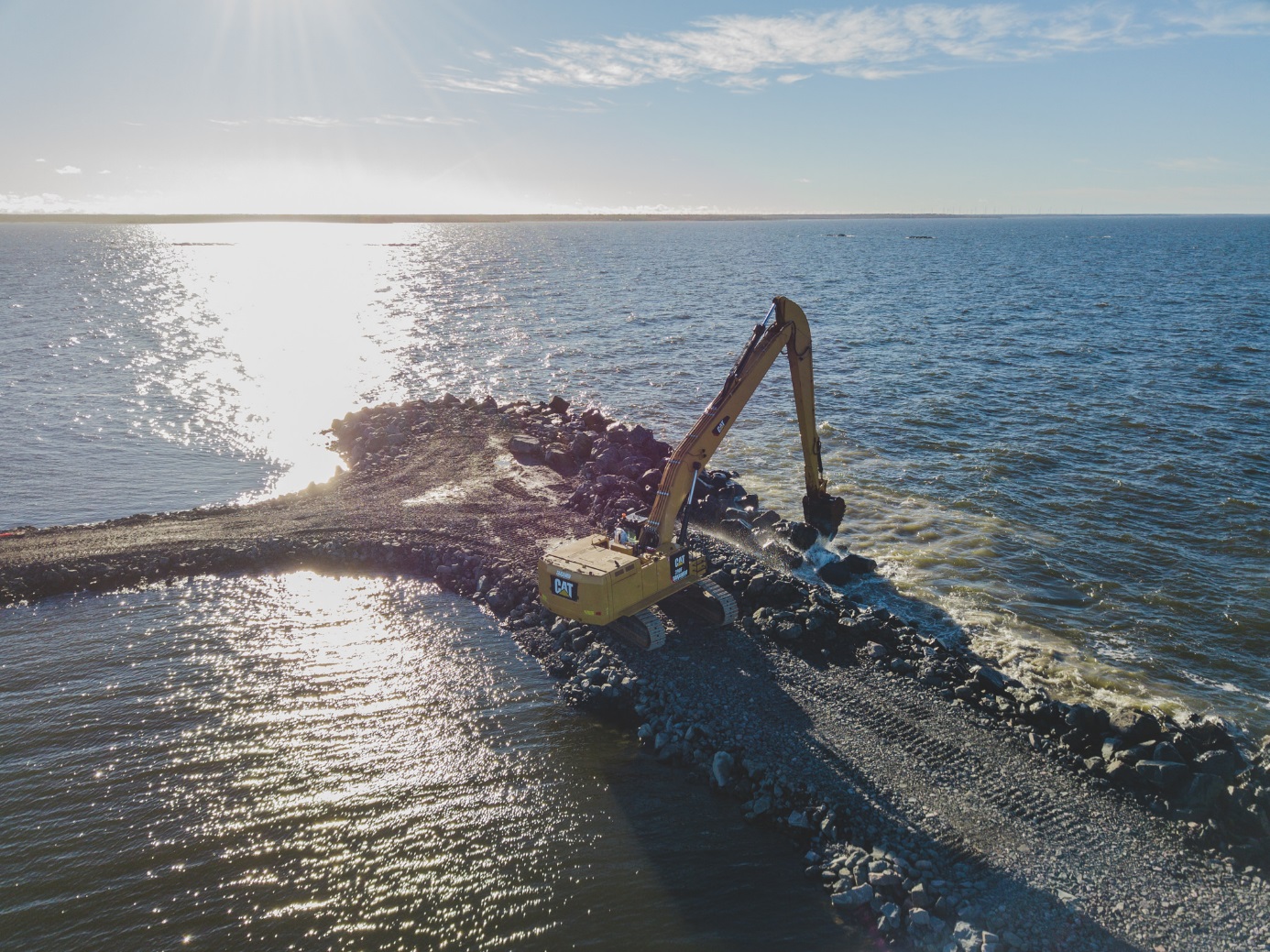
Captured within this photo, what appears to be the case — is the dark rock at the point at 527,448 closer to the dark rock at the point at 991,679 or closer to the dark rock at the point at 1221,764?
the dark rock at the point at 991,679

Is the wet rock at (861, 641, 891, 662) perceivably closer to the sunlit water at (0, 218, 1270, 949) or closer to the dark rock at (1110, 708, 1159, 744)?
the sunlit water at (0, 218, 1270, 949)

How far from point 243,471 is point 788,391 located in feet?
90.3

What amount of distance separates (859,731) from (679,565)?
5265 mm

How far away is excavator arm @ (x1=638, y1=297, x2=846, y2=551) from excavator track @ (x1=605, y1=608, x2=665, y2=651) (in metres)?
1.54

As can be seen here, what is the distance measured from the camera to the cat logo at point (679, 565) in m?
17.2

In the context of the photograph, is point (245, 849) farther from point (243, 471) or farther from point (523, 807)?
point (243, 471)

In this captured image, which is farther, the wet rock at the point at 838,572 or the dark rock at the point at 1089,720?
the wet rock at the point at 838,572

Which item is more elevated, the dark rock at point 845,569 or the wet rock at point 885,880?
the dark rock at point 845,569

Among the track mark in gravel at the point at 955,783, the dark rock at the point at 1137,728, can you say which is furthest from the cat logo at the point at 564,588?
the dark rock at the point at 1137,728

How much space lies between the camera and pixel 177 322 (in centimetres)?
6638

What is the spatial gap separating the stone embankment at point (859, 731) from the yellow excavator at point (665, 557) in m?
0.79

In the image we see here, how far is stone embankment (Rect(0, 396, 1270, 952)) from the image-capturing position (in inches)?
426

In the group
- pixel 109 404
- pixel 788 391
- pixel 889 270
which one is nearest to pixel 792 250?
pixel 889 270

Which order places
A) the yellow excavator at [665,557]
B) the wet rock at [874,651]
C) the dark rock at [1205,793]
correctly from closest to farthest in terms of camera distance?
the dark rock at [1205,793] < the yellow excavator at [665,557] < the wet rock at [874,651]
